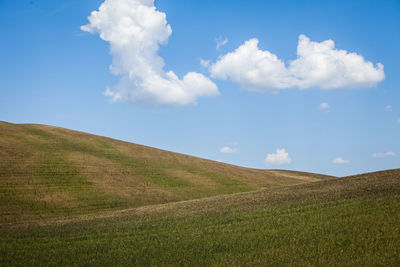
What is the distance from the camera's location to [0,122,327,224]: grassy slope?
34000mm

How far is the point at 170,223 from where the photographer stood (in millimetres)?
21234

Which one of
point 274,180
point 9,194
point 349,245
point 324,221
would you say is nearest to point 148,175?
point 9,194

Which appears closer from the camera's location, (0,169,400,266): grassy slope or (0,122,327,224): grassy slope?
(0,169,400,266): grassy slope

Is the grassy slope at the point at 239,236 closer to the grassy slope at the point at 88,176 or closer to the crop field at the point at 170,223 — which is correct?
the crop field at the point at 170,223

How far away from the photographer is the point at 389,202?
18953 mm

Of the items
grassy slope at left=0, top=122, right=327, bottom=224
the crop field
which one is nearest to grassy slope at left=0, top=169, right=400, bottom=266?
the crop field

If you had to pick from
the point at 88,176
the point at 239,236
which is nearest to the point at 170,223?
the point at 239,236

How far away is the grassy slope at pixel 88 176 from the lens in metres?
34.0

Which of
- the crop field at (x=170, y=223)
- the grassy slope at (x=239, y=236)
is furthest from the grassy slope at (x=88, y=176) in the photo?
the grassy slope at (x=239, y=236)

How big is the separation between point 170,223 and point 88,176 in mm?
25072

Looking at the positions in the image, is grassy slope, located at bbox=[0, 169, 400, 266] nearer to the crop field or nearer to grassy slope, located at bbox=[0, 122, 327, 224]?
the crop field

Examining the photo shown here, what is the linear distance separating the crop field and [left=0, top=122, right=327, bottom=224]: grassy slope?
154 mm

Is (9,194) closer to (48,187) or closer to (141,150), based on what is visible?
(48,187)

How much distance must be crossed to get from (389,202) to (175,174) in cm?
3680
